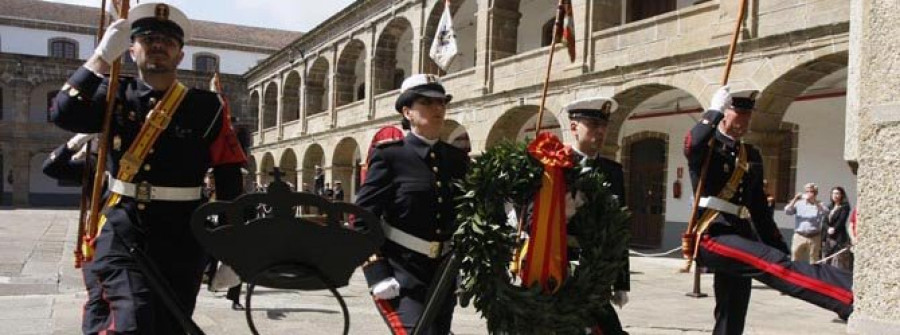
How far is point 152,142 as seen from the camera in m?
3.31

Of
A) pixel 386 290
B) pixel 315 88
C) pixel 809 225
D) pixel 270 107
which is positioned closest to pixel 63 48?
pixel 270 107

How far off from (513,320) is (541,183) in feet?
1.96

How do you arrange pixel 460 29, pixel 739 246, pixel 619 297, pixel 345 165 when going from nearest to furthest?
pixel 619 297, pixel 739 246, pixel 460 29, pixel 345 165

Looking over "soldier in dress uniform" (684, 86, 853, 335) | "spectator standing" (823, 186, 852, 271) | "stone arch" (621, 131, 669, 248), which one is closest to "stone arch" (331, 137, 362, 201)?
"stone arch" (621, 131, 669, 248)

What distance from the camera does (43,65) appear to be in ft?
131

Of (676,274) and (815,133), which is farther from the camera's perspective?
(815,133)

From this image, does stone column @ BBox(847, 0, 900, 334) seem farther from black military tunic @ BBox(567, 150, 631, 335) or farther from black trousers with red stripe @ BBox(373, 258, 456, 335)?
black trousers with red stripe @ BBox(373, 258, 456, 335)

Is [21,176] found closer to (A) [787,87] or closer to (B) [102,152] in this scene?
(A) [787,87]

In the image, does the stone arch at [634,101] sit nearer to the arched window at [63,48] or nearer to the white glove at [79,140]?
the white glove at [79,140]

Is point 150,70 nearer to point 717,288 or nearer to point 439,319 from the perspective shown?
point 439,319

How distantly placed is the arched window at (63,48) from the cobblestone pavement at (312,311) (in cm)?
3940

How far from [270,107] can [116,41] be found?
120ft

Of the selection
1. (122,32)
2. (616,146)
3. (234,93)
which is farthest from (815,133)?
(234,93)

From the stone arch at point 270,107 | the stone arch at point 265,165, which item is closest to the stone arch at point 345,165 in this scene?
the stone arch at point 265,165
